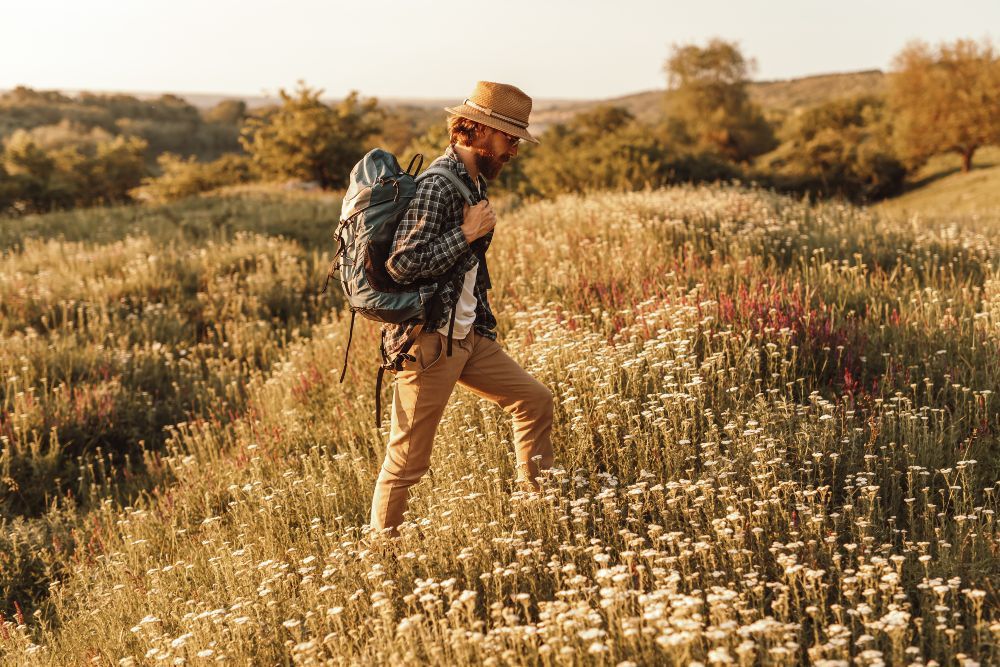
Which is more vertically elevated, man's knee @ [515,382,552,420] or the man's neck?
the man's neck

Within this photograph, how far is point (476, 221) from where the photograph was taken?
11.6 feet

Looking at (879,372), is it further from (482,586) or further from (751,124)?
(751,124)

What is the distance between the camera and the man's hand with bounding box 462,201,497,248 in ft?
11.5

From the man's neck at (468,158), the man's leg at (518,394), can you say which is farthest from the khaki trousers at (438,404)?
Result: the man's neck at (468,158)

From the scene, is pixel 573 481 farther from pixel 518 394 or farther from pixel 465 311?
pixel 465 311

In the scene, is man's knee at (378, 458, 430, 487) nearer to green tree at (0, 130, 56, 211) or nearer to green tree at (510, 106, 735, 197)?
green tree at (510, 106, 735, 197)

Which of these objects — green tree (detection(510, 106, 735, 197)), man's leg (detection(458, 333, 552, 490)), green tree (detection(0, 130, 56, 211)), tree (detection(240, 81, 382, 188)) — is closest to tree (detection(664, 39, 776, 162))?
green tree (detection(510, 106, 735, 197))

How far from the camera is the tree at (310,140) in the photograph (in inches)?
997

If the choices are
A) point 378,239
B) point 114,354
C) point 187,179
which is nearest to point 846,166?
point 187,179

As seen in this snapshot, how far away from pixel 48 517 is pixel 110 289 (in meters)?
5.12

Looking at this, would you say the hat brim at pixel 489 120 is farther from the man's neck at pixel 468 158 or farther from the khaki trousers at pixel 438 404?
the khaki trousers at pixel 438 404

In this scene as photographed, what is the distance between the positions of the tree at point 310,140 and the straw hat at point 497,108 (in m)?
22.7

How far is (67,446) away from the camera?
645cm

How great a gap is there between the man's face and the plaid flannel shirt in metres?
0.11
